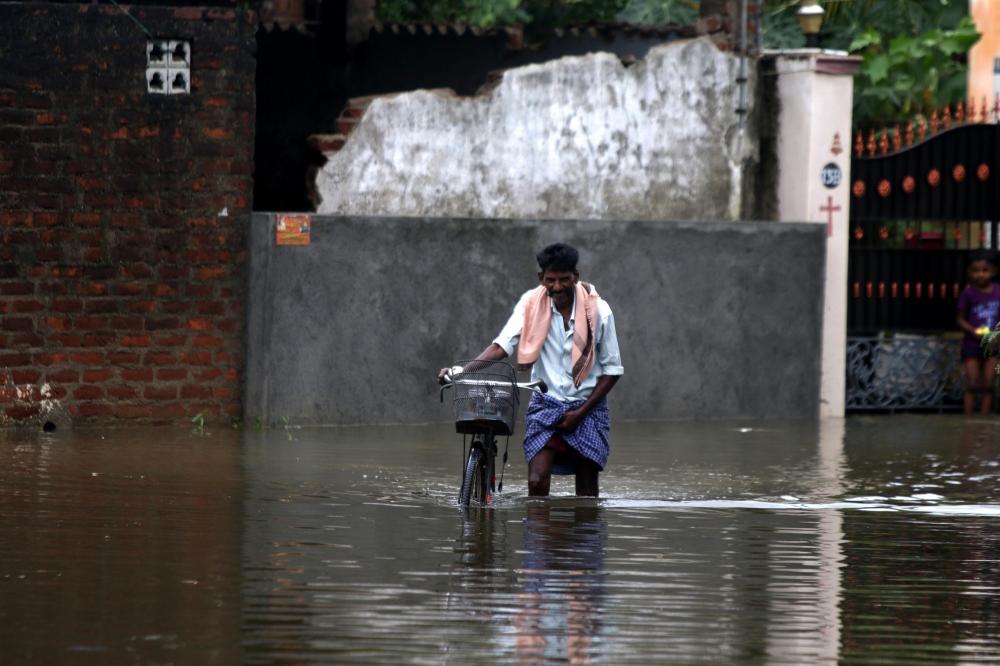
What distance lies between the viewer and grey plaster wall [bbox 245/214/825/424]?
46.7 ft

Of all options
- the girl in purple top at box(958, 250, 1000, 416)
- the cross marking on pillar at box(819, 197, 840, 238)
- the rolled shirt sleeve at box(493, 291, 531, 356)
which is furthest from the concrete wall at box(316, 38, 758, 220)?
the rolled shirt sleeve at box(493, 291, 531, 356)

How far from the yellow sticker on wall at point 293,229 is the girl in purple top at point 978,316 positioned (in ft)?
19.1

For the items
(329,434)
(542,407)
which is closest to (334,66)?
(329,434)

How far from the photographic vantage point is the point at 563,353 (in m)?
9.70

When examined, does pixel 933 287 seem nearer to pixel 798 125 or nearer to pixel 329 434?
pixel 798 125

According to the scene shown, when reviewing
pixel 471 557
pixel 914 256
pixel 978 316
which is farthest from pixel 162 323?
pixel 978 316

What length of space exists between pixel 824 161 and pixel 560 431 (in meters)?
6.93

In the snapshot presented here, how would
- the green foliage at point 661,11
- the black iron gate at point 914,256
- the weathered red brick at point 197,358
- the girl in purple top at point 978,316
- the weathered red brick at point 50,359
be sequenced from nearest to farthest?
the weathered red brick at point 50,359
the weathered red brick at point 197,358
the girl in purple top at point 978,316
the black iron gate at point 914,256
the green foliage at point 661,11

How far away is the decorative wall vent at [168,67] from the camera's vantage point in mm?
13688

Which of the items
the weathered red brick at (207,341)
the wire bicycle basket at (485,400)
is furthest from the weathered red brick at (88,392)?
the wire bicycle basket at (485,400)

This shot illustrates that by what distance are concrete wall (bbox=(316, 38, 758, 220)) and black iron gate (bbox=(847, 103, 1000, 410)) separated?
1209mm

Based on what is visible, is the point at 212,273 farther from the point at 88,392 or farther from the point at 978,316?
the point at 978,316

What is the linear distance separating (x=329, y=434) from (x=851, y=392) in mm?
5002

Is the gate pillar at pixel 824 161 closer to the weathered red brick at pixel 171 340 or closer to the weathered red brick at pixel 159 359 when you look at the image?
the weathered red brick at pixel 171 340
